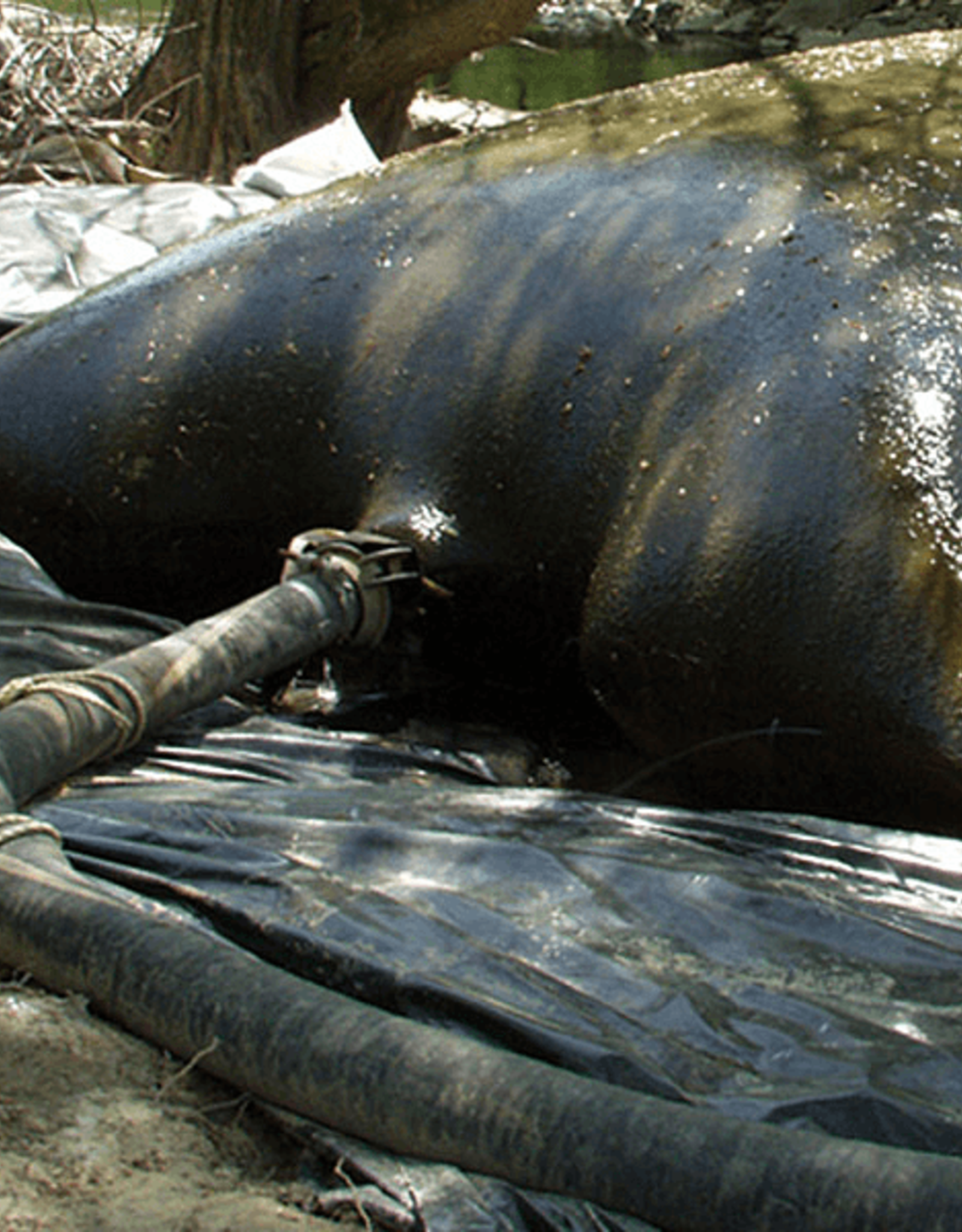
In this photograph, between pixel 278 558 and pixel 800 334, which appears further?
pixel 278 558

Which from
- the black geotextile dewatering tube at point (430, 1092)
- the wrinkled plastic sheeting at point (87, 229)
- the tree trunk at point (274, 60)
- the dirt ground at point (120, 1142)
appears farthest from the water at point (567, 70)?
the dirt ground at point (120, 1142)

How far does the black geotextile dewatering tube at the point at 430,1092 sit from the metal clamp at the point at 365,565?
0.89m

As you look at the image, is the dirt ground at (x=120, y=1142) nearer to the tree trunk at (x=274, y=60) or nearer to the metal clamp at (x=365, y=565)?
the metal clamp at (x=365, y=565)

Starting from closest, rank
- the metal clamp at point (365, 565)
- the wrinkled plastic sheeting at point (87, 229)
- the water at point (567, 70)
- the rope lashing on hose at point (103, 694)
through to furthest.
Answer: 1. the rope lashing on hose at point (103, 694)
2. the metal clamp at point (365, 565)
3. the wrinkled plastic sheeting at point (87, 229)
4. the water at point (567, 70)

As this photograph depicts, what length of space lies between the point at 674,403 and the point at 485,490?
14.9 inches

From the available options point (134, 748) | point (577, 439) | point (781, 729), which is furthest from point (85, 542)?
point (781, 729)

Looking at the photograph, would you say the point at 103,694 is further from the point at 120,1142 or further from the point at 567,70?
the point at 567,70

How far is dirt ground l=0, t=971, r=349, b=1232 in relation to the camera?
61.1 inches

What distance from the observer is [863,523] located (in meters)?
2.44

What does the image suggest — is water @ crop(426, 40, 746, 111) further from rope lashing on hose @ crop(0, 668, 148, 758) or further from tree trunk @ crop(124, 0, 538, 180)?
rope lashing on hose @ crop(0, 668, 148, 758)

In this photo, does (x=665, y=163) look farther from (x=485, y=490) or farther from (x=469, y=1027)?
(x=469, y=1027)

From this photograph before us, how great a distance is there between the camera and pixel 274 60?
21.9ft

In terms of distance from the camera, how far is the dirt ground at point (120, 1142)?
5.09ft

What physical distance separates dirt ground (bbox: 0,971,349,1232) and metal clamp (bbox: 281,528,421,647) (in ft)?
3.73
